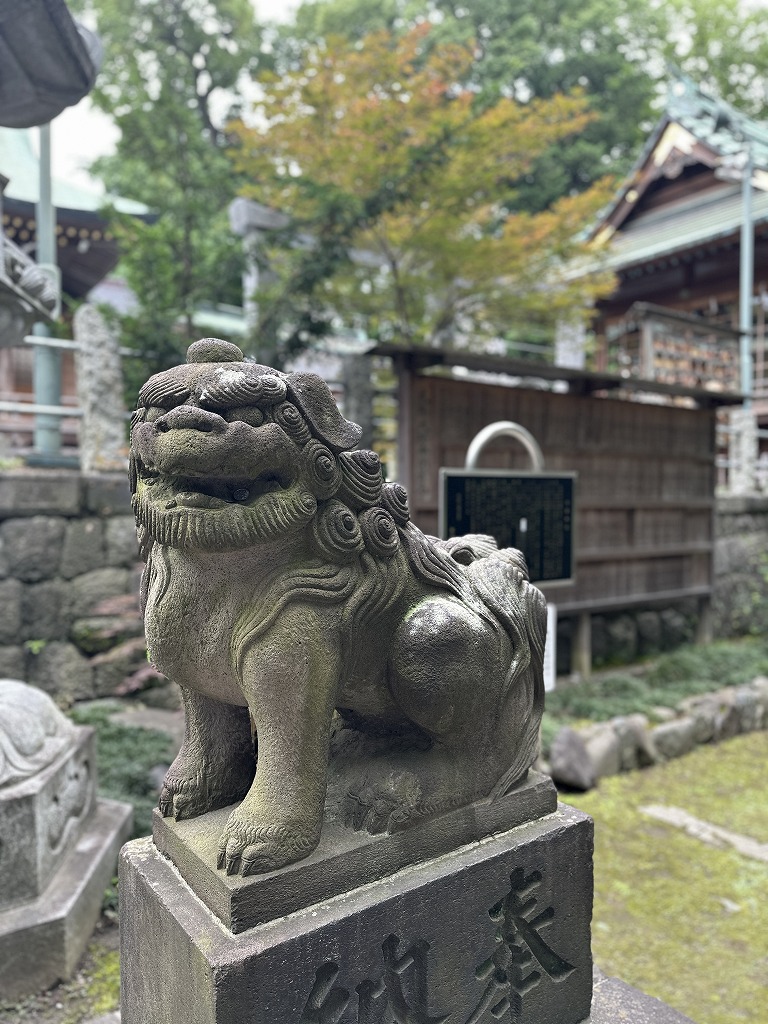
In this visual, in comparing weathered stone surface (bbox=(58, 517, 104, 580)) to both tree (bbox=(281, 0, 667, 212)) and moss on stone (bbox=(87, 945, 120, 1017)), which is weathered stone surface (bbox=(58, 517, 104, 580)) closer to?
moss on stone (bbox=(87, 945, 120, 1017))

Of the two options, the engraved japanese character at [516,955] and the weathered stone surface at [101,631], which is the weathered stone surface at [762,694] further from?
the weathered stone surface at [101,631]

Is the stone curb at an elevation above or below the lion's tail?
below

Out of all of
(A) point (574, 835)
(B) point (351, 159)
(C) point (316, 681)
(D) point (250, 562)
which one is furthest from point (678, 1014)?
(B) point (351, 159)

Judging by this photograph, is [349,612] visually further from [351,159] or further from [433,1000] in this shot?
[351,159]

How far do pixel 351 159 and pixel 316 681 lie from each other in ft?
22.7

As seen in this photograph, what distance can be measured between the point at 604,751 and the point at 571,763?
414 millimetres

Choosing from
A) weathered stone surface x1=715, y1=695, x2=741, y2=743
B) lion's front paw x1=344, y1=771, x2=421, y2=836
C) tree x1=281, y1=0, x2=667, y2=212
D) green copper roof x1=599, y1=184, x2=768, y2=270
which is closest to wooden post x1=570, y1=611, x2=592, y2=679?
weathered stone surface x1=715, y1=695, x2=741, y2=743

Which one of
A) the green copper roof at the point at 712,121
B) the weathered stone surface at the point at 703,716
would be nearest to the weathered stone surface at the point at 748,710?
the weathered stone surface at the point at 703,716

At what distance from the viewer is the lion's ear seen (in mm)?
1436

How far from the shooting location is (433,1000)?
1512 millimetres

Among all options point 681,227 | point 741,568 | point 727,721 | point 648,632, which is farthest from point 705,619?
point 681,227

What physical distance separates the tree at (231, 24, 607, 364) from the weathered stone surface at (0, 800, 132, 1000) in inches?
169

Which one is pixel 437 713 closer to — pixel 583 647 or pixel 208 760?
pixel 208 760

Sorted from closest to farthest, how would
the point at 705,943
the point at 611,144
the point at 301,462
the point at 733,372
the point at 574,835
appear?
the point at 301,462, the point at 574,835, the point at 705,943, the point at 733,372, the point at 611,144
